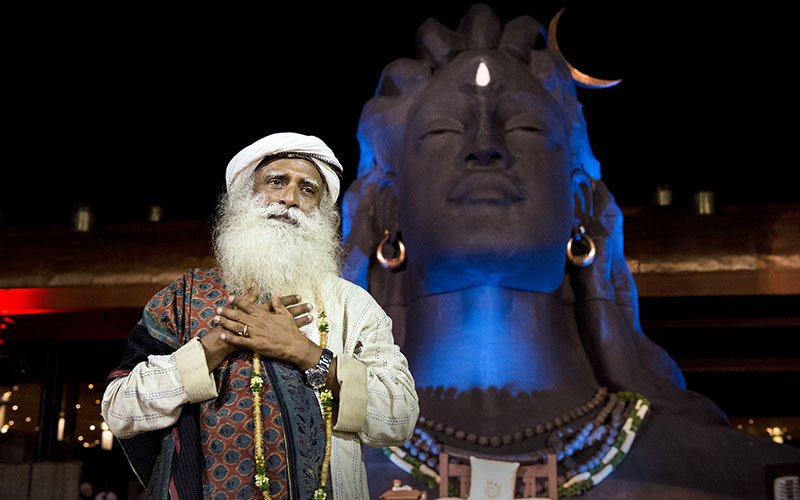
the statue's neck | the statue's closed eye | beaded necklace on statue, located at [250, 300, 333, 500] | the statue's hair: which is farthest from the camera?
the statue's hair

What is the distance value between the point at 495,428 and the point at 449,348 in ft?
1.35

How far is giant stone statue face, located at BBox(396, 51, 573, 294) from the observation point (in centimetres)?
345

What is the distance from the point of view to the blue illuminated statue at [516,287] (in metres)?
3.21

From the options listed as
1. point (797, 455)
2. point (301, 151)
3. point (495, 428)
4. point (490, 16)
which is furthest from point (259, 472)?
point (490, 16)

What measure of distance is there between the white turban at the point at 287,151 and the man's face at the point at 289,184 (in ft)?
0.07

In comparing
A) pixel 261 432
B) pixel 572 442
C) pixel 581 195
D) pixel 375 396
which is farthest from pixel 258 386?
pixel 581 195

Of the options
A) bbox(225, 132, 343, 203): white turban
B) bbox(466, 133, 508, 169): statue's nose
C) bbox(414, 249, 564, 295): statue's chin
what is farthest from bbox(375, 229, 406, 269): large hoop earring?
bbox(225, 132, 343, 203): white turban

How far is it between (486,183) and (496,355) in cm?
71

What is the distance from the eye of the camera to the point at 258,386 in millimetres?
1476

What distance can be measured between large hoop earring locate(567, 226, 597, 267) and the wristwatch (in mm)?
2384

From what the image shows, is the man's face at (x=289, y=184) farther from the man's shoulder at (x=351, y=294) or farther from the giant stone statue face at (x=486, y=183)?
the giant stone statue face at (x=486, y=183)

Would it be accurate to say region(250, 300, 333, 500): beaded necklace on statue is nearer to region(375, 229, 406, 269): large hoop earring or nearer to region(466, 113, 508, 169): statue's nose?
region(466, 113, 508, 169): statue's nose

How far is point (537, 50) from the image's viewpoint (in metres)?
4.09

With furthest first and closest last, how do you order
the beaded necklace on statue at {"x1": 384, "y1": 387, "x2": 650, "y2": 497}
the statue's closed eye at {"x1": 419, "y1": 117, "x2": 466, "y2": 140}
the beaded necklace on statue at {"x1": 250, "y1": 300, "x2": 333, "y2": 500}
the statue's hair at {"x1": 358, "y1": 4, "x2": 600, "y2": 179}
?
the statue's hair at {"x1": 358, "y1": 4, "x2": 600, "y2": 179} → the statue's closed eye at {"x1": 419, "y1": 117, "x2": 466, "y2": 140} → the beaded necklace on statue at {"x1": 384, "y1": 387, "x2": 650, "y2": 497} → the beaded necklace on statue at {"x1": 250, "y1": 300, "x2": 333, "y2": 500}
